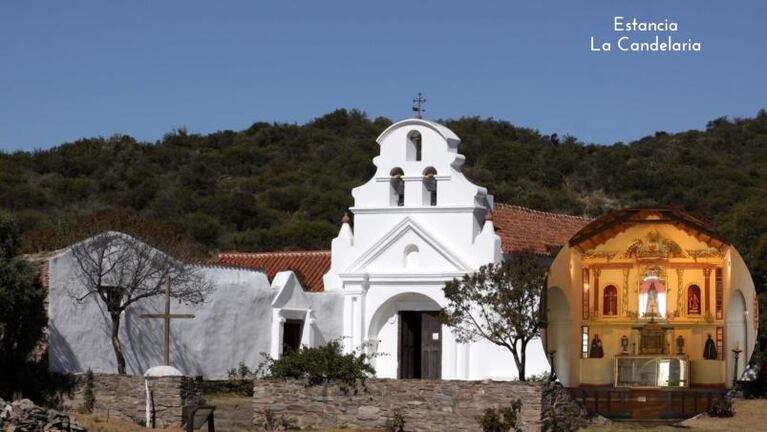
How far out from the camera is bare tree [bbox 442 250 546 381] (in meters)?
31.2

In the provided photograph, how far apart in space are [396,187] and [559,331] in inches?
311

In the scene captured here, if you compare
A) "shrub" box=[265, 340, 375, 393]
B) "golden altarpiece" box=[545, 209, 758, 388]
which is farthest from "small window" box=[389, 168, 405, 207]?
"shrub" box=[265, 340, 375, 393]

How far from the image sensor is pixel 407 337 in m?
38.7

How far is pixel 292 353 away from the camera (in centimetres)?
3139

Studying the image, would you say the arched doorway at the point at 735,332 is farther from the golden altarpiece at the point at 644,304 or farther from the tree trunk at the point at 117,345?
the tree trunk at the point at 117,345

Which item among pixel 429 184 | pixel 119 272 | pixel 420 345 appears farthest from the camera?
pixel 420 345

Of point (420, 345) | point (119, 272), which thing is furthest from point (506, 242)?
point (119, 272)

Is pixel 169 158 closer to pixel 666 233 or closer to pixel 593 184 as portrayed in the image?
pixel 593 184

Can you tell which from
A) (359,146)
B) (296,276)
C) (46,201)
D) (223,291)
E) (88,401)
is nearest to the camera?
(88,401)

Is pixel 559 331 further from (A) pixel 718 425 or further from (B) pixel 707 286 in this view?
(A) pixel 718 425

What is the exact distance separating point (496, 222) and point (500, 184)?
99.8 feet

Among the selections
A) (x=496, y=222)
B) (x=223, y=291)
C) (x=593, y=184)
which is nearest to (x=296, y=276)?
(x=223, y=291)

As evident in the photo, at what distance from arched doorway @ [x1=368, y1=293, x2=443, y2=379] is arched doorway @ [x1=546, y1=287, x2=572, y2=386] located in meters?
5.30

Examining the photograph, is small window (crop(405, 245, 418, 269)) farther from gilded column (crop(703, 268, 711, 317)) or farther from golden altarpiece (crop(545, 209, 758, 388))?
gilded column (crop(703, 268, 711, 317))
